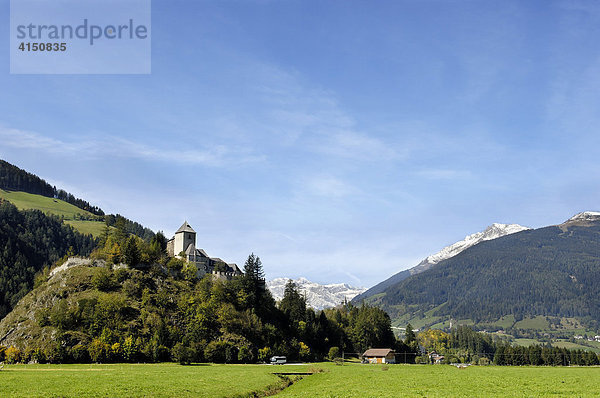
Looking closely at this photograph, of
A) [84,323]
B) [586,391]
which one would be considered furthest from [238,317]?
[586,391]

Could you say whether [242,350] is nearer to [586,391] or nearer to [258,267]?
[258,267]

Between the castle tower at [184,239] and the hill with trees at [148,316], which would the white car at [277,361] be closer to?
the hill with trees at [148,316]

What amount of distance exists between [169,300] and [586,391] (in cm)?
11729

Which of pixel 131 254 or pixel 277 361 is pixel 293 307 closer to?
pixel 277 361

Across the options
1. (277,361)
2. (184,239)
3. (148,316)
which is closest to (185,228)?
(184,239)

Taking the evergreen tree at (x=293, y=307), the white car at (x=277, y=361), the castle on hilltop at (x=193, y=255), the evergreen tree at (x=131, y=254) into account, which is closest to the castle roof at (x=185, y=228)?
the castle on hilltop at (x=193, y=255)

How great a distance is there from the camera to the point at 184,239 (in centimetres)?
17262

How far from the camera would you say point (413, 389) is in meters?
55.8

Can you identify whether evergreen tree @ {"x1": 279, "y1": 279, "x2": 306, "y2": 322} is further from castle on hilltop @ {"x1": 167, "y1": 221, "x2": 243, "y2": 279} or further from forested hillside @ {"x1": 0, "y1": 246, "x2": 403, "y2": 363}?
castle on hilltop @ {"x1": 167, "y1": 221, "x2": 243, "y2": 279}

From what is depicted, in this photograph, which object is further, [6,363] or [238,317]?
[238,317]

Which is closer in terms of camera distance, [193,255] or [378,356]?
[378,356]

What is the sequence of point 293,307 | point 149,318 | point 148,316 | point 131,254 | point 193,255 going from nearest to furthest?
point 149,318 < point 148,316 < point 131,254 < point 193,255 < point 293,307

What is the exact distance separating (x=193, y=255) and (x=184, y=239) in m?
7.57

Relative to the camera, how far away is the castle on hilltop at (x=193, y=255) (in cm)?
16925
